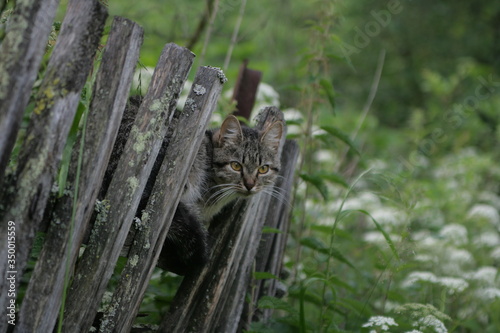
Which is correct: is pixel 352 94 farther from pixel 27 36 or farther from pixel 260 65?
pixel 27 36

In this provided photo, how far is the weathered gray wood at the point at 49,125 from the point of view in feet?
5.29

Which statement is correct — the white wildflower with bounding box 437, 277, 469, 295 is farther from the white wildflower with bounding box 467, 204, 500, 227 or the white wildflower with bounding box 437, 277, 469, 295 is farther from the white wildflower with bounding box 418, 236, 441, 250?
the white wildflower with bounding box 467, 204, 500, 227

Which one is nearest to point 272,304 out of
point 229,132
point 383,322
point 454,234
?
point 383,322

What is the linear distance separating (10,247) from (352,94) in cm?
823

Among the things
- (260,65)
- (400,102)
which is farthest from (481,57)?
(260,65)

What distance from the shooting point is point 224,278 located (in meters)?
2.54

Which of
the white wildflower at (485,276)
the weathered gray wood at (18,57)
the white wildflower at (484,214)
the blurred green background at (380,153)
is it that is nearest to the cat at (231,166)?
the blurred green background at (380,153)

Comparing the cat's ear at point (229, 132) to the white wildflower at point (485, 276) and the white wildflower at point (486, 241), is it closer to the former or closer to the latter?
A: the white wildflower at point (485, 276)

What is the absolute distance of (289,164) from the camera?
3.11 meters

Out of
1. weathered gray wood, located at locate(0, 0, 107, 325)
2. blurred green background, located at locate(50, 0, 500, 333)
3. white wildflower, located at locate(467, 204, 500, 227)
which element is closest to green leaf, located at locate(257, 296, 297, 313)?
blurred green background, located at locate(50, 0, 500, 333)

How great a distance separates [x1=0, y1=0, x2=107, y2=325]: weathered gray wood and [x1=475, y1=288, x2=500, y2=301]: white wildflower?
9.19 feet

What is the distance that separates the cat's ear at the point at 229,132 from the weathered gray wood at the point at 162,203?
76cm

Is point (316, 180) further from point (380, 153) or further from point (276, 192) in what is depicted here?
point (380, 153)

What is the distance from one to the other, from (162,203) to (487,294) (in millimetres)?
2373
